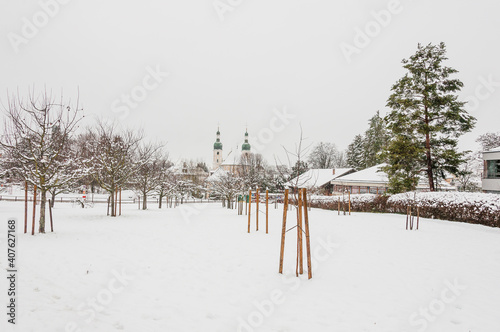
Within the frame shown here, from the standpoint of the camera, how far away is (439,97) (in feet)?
65.0

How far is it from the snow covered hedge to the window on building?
35.4 ft

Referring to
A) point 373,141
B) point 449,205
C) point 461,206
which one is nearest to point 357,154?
point 373,141

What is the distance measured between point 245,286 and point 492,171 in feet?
92.2

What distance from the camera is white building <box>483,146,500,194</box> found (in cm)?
2341

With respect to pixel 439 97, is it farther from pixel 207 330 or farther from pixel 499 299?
pixel 207 330

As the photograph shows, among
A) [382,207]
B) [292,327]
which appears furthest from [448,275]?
[382,207]

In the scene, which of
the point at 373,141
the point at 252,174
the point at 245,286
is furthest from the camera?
the point at 373,141

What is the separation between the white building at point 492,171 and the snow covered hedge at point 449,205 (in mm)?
10446

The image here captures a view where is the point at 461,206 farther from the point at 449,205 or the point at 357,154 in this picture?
the point at 357,154

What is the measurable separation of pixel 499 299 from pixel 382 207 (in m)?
17.5

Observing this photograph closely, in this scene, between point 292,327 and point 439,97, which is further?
point 439,97

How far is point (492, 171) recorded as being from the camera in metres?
24.1

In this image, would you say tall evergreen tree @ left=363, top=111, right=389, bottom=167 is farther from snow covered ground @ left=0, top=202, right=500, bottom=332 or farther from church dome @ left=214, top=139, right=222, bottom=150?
church dome @ left=214, top=139, right=222, bottom=150

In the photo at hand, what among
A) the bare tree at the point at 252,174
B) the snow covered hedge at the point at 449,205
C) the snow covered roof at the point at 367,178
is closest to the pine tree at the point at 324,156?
→ the bare tree at the point at 252,174
